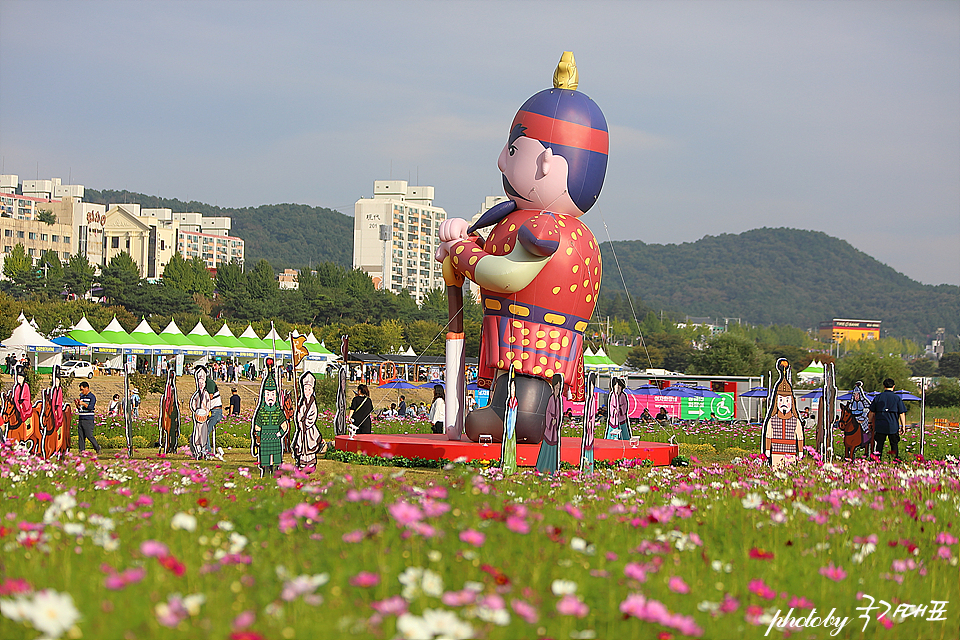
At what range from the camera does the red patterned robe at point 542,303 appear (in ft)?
47.4

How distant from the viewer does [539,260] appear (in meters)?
14.3

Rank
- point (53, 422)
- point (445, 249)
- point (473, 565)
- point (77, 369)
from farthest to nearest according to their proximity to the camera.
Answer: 1. point (77, 369)
2. point (445, 249)
3. point (53, 422)
4. point (473, 565)

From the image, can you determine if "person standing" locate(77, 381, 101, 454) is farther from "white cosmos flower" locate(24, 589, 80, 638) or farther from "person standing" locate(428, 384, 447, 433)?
"white cosmos flower" locate(24, 589, 80, 638)

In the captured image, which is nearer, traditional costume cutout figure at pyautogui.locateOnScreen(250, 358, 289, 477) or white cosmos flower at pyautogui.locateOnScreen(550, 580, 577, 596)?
white cosmos flower at pyautogui.locateOnScreen(550, 580, 577, 596)

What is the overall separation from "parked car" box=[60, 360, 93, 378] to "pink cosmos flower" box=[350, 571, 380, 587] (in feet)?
141

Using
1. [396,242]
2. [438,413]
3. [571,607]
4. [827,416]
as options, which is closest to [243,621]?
[571,607]

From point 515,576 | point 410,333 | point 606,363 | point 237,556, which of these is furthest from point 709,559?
point 410,333

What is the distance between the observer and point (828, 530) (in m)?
6.07

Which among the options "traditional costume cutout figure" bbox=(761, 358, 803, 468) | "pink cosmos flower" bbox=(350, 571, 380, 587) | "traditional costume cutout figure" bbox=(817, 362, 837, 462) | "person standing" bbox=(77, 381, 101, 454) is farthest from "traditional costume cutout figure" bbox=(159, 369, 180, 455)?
"pink cosmos flower" bbox=(350, 571, 380, 587)

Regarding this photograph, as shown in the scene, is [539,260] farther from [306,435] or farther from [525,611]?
[525,611]

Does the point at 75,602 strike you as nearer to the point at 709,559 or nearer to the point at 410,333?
the point at 709,559

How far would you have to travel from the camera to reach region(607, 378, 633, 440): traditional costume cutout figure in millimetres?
18219

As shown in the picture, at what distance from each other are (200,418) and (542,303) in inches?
219

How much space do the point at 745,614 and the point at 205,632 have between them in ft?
8.23
